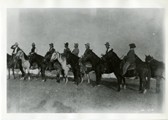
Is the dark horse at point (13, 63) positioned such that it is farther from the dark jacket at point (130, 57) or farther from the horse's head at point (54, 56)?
the dark jacket at point (130, 57)

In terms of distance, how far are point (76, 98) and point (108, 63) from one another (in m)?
0.37

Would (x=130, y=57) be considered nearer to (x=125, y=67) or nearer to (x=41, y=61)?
(x=125, y=67)

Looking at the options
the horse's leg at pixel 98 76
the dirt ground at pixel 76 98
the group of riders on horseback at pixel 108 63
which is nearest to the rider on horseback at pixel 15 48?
the group of riders on horseback at pixel 108 63

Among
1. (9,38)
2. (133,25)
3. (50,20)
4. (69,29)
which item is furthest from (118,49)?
(9,38)

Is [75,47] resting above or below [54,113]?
above

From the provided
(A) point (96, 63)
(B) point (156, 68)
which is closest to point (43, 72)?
(A) point (96, 63)

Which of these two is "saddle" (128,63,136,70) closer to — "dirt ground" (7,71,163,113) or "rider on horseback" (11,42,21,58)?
"dirt ground" (7,71,163,113)

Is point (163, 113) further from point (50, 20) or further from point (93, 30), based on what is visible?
point (50, 20)

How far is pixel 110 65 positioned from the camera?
198cm

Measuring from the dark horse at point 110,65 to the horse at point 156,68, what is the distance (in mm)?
39

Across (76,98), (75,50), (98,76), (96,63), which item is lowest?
(76,98)

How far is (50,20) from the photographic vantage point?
199 centimetres

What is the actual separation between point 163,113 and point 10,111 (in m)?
1.18

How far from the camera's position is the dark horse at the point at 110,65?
1.97 metres
